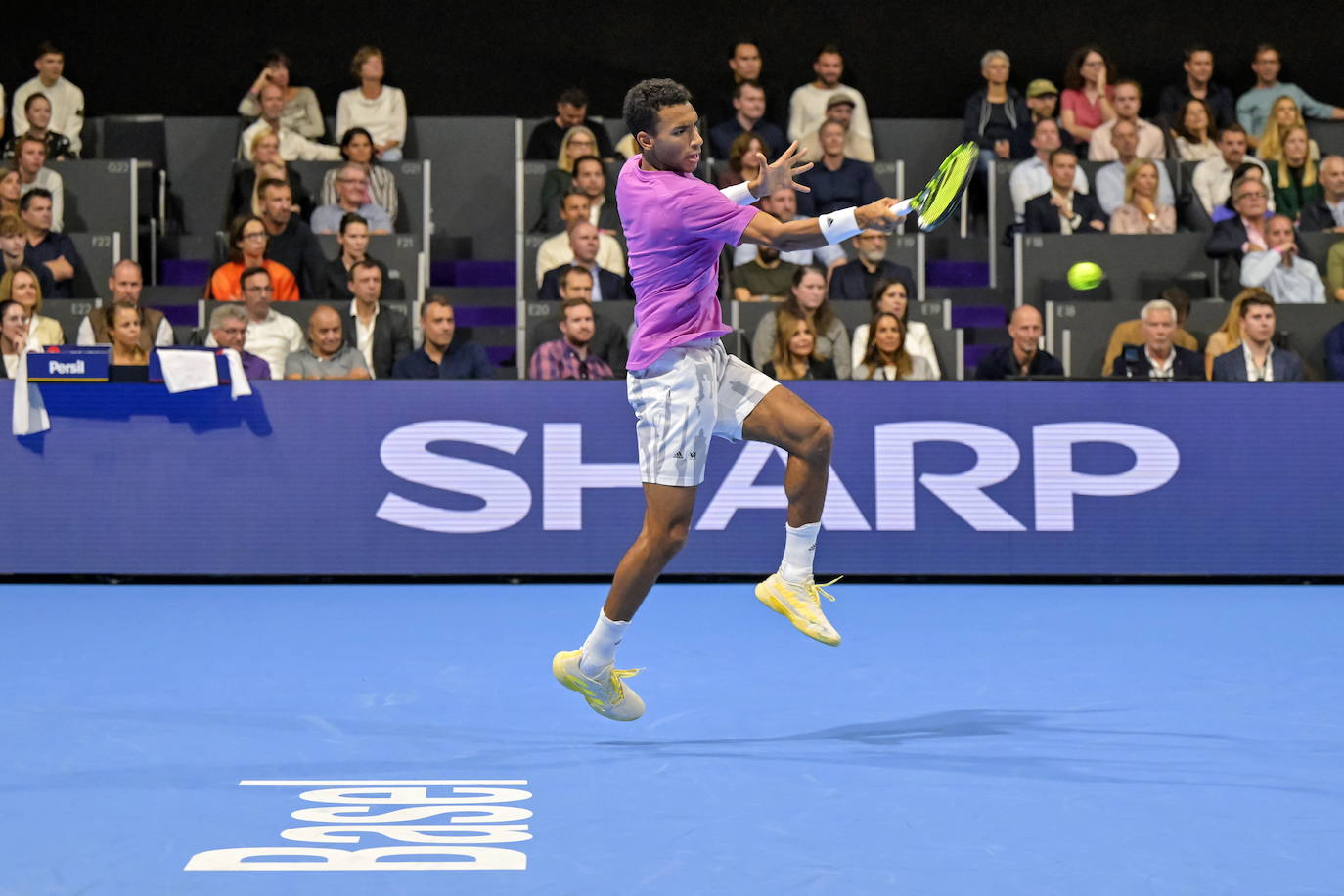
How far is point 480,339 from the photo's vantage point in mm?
11789

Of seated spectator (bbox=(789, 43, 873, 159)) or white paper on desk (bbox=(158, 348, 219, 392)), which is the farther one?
seated spectator (bbox=(789, 43, 873, 159))

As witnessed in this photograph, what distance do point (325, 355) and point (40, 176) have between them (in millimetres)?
3513

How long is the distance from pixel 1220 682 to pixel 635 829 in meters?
3.02

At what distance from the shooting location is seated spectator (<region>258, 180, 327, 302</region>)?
37.3 feet

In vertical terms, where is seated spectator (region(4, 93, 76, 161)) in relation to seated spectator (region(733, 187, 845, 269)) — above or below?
above

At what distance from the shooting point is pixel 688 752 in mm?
5090

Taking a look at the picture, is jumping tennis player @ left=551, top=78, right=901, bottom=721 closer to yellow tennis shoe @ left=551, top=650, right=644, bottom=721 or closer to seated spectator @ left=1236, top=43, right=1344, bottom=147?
yellow tennis shoe @ left=551, top=650, right=644, bottom=721

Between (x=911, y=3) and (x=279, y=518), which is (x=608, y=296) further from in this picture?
(x=911, y=3)

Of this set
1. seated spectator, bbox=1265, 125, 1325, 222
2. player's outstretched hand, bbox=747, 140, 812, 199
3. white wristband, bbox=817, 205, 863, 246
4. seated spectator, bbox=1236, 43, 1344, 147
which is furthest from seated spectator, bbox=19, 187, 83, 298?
seated spectator, bbox=1236, 43, 1344, 147

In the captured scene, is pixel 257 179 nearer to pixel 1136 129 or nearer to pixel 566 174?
pixel 566 174

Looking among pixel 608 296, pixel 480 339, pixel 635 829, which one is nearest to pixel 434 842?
pixel 635 829

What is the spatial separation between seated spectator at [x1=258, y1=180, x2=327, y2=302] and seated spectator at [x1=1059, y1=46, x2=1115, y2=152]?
583 cm

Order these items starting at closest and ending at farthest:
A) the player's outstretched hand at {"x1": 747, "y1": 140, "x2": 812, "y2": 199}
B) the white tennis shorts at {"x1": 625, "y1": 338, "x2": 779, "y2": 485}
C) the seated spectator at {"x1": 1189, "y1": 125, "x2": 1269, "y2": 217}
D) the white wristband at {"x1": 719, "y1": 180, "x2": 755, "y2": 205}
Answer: the player's outstretched hand at {"x1": 747, "y1": 140, "x2": 812, "y2": 199}
the white tennis shorts at {"x1": 625, "y1": 338, "x2": 779, "y2": 485}
the white wristband at {"x1": 719, "y1": 180, "x2": 755, "y2": 205}
the seated spectator at {"x1": 1189, "y1": 125, "x2": 1269, "y2": 217}

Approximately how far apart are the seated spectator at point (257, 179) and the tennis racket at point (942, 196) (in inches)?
308
